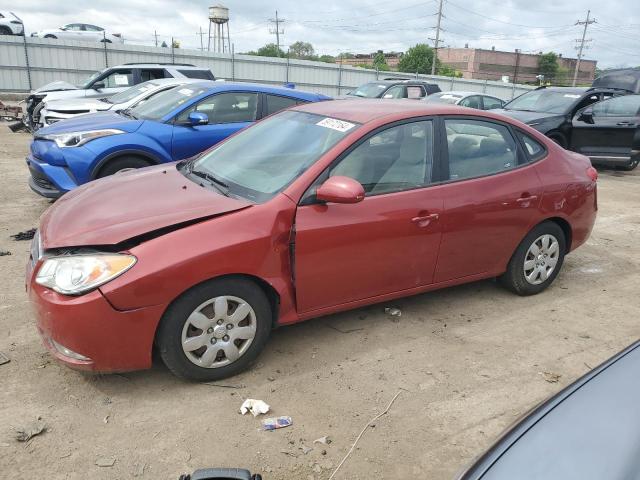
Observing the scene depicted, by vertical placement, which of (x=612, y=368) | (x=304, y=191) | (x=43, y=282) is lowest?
(x=43, y=282)

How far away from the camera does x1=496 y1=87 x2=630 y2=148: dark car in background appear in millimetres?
10383

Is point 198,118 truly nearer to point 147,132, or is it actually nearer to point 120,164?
point 147,132

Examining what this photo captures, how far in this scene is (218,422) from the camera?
2787mm

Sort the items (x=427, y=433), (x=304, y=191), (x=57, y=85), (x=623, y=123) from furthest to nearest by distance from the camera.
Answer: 1. (x=57, y=85)
2. (x=623, y=123)
3. (x=304, y=191)
4. (x=427, y=433)

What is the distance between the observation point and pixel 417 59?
89438 millimetres

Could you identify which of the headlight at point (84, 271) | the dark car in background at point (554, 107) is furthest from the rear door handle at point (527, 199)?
the dark car in background at point (554, 107)

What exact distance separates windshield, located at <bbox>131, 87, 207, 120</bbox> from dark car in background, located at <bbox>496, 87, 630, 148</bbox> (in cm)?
620

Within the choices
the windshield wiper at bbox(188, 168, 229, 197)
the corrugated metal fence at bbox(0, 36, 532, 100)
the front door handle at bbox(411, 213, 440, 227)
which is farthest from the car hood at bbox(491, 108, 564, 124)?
the corrugated metal fence at bbox(0, 36, 532, 100)

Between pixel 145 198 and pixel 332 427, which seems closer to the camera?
pixel 332 427

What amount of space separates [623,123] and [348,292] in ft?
30.8

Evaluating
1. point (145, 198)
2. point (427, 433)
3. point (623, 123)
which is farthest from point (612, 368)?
point (623, 123)

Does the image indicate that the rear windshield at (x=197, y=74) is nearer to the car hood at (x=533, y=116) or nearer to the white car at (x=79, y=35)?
the car hood at (x=533, y=116)

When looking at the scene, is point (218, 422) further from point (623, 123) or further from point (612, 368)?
point (623, 123)

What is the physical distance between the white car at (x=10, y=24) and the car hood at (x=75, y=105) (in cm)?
1604
